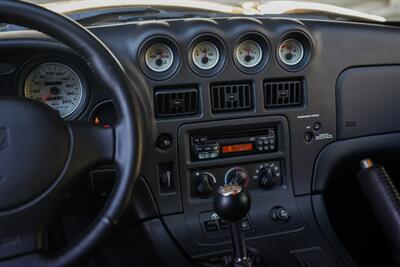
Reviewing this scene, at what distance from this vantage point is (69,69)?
64.6 inches

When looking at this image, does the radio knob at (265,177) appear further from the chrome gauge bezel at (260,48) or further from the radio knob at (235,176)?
the chrome gauge bezel at (260,48)

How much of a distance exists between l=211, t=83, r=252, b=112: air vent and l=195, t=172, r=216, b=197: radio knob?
22 cm

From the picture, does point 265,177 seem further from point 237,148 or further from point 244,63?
point 244,63

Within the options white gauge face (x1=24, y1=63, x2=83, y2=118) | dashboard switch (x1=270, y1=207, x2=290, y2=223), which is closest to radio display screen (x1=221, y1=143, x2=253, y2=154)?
dashboard switch (x1=270, y1=207, x2=290, y2=223)

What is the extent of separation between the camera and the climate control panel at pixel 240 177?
181 cm

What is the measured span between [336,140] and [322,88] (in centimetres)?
20

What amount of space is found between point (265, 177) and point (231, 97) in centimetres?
30

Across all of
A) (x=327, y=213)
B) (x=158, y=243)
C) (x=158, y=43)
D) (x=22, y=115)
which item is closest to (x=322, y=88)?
(x=327, y=213)

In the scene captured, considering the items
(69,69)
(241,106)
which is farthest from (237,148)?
(69,69)

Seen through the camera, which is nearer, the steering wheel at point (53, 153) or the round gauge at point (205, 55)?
the steering wheel at point (53, 153)

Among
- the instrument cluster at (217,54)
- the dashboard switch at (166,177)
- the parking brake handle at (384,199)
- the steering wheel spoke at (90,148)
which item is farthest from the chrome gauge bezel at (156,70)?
the parking brake handle at (384,199)

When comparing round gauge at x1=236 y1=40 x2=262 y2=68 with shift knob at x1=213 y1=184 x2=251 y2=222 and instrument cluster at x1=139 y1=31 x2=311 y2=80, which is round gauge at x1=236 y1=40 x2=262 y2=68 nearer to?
instrument cluster at x1=139 y1=31 x2=311 y2=80

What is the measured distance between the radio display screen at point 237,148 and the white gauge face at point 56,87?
494 millimetres

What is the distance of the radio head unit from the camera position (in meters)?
1.79
